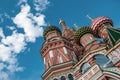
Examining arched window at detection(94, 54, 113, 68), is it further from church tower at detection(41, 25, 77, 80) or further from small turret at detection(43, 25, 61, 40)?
small turret at detection(43, 25, 61, 40)

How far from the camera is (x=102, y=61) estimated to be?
78.6 feet

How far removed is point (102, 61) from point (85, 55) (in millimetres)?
2078

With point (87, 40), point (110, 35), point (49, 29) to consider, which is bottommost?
point (110, 35)

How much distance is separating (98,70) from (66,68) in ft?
19.4

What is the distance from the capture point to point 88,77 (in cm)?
2242

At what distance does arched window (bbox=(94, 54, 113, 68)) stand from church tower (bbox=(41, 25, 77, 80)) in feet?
11.7

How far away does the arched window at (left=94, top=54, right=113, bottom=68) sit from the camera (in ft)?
74.4

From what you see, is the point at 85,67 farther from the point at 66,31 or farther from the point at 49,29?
the point at 66,31

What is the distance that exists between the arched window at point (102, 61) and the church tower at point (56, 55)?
356cm

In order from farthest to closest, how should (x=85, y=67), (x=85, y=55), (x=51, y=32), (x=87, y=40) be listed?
(x=51, y=32), (x=87, y=40), (x=85, y=55), (x=85, y=67)

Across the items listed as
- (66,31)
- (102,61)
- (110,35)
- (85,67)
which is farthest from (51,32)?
(102,61)

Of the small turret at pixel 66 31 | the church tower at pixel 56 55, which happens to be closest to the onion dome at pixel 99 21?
the church tower at pixel 56 55

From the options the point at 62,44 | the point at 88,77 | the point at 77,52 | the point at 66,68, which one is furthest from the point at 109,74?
the point at 77,52

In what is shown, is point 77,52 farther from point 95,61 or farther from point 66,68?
point 95,61
